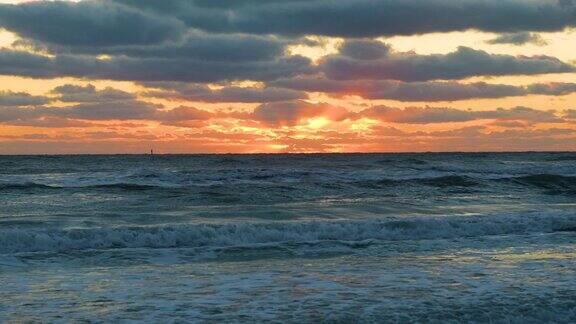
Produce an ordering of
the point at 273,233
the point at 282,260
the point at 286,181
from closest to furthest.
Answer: the point at 282,260, the point at 273,233, the point at 286,181

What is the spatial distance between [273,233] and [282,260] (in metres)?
3.75

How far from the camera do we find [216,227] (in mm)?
18406

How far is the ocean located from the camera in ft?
32.4

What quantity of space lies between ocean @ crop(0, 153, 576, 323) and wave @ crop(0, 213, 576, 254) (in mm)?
54

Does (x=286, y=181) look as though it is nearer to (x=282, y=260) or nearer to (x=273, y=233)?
(x=273, y=233)

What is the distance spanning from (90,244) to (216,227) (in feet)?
12.1

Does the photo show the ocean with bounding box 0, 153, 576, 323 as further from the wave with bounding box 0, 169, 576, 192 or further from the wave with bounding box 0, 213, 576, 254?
the wave with bounding box 0, 169, 576, 192

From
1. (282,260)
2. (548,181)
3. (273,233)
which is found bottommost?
(282,260)

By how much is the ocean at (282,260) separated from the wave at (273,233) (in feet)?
0.18

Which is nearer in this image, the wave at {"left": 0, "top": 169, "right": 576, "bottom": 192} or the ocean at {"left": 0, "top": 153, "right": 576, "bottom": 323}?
the ocean at {"left": 0, "top": 153, "right": 576, "bottom": 323}

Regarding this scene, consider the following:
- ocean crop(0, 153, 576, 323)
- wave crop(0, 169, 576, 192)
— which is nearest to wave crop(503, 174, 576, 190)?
wave crop(0, 169, 576, 192)

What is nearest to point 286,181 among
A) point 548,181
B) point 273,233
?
point 548,181

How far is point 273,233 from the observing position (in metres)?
18.4

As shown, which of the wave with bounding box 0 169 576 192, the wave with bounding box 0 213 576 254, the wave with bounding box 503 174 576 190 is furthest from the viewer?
the wave with bounding box 503 174 576 190
